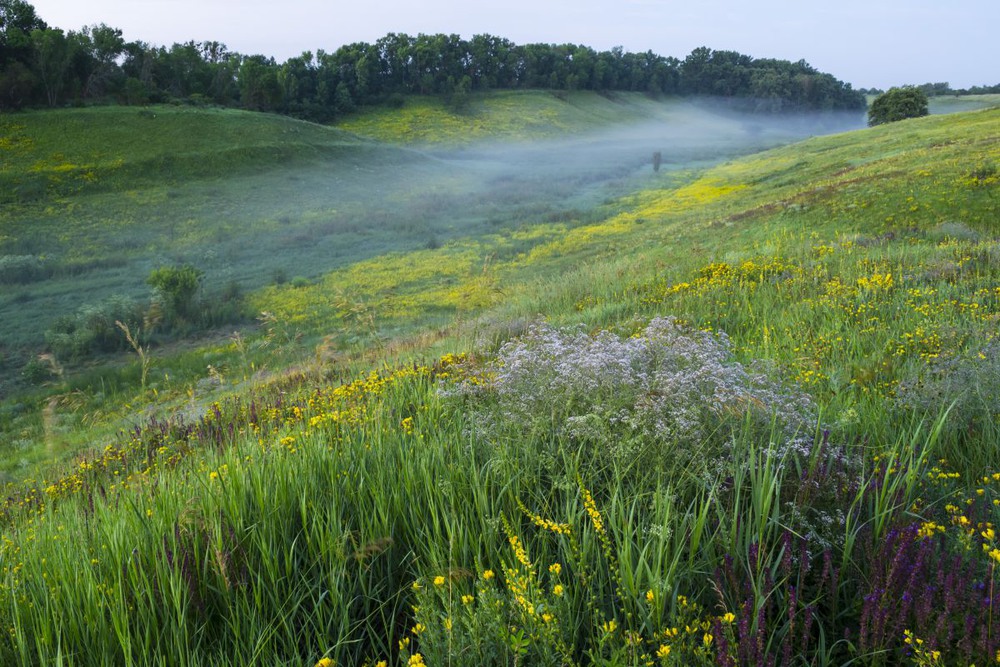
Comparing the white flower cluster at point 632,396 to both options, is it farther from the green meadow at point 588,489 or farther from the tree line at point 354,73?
the tree line at point 354,73

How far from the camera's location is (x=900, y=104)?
58312 mm

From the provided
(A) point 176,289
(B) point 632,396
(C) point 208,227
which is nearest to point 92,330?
(A) point 176,289

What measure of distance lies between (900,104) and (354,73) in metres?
65.0

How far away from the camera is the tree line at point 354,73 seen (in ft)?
155

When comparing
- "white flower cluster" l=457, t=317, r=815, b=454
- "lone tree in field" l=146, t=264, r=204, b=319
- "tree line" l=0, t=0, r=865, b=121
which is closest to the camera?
"white flower cluster" l=457, t=317, r=815, b=454

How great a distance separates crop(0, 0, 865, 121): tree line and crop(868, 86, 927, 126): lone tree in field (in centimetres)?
→ 5176

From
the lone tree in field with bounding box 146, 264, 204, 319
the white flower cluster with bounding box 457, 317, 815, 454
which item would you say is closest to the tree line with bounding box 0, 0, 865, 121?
the lone tree in field with bounding box 146, 264, 204, 319

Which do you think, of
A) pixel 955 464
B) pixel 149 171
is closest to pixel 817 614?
pixel 955 464

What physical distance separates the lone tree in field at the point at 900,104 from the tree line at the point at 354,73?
5176cm

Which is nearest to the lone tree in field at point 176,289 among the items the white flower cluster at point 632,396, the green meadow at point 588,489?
the green meadow at point 588,489

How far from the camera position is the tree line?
4725cm

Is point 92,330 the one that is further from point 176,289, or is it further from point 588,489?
point 588,489

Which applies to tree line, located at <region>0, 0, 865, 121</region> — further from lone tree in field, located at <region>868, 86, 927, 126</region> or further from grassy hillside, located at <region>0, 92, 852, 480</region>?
lone tree in field, located at <region>868, 86, 927, 126</region>

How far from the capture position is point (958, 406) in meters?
3.26
